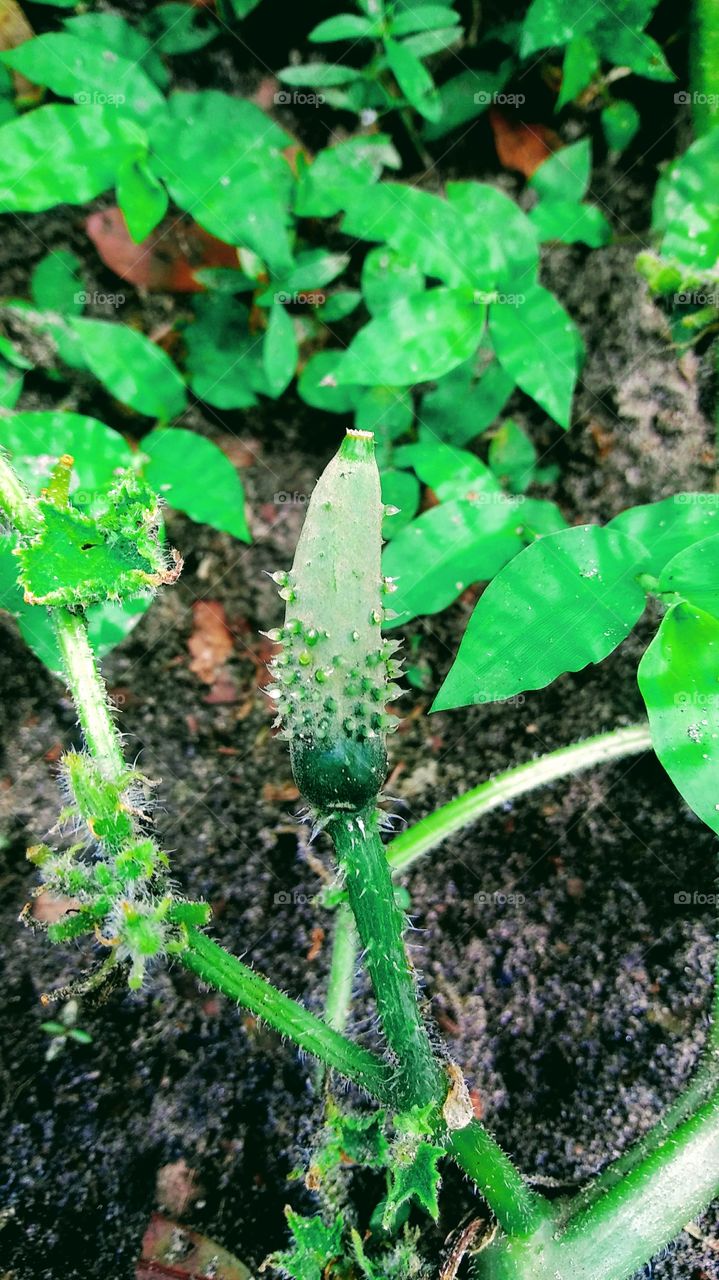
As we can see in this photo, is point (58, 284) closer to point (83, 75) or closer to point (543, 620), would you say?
point (83, 75)

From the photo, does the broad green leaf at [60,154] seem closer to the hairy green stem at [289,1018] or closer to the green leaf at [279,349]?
the green leaf at [279,349]

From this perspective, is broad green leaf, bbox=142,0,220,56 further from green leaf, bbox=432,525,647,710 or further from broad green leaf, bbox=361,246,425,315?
green leaf, bbox=432,525,647,710

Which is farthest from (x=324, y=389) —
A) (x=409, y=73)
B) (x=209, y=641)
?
(x=409, y=73)

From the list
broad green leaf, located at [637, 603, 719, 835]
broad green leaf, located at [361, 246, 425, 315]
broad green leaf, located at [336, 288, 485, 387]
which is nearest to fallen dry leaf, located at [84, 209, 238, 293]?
broad green leaf, located at [361, 246, 425, 315]

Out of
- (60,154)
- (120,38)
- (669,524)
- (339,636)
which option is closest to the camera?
(339,636)

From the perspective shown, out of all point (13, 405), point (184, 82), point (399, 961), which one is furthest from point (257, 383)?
point (399, 961)

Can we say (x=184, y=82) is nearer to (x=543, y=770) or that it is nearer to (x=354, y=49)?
(x=354, y=49)
